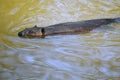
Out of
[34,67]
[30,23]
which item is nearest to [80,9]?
[30,23]

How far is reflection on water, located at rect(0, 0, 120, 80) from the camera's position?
3.12 metres

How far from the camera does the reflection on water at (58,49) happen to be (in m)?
3.12

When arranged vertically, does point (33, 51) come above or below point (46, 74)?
above

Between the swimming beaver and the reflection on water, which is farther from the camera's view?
the swimming beaver

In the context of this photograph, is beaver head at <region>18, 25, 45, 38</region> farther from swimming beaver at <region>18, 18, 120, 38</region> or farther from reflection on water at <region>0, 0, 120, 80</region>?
reflection on water at <region>0, 0, 120, 80</region>

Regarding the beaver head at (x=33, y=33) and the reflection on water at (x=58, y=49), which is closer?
the reflection on water at (x=58, y=49)

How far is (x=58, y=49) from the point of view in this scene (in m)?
3.69

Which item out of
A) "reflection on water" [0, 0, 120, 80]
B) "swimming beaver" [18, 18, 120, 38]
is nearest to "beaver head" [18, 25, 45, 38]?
"swimming beaver" [18, 18, 120, 38]

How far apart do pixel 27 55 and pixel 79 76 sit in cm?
92

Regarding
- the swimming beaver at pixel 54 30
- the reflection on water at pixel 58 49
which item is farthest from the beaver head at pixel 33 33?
the reflection on water at pixel 58 49

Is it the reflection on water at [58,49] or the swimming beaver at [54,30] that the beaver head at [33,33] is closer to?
the swimming beaver at [54,30]

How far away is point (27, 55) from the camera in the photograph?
3.52 m

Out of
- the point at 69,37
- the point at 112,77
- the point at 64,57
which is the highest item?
the point at 69,37

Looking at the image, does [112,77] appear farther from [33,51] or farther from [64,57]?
[33,51]
